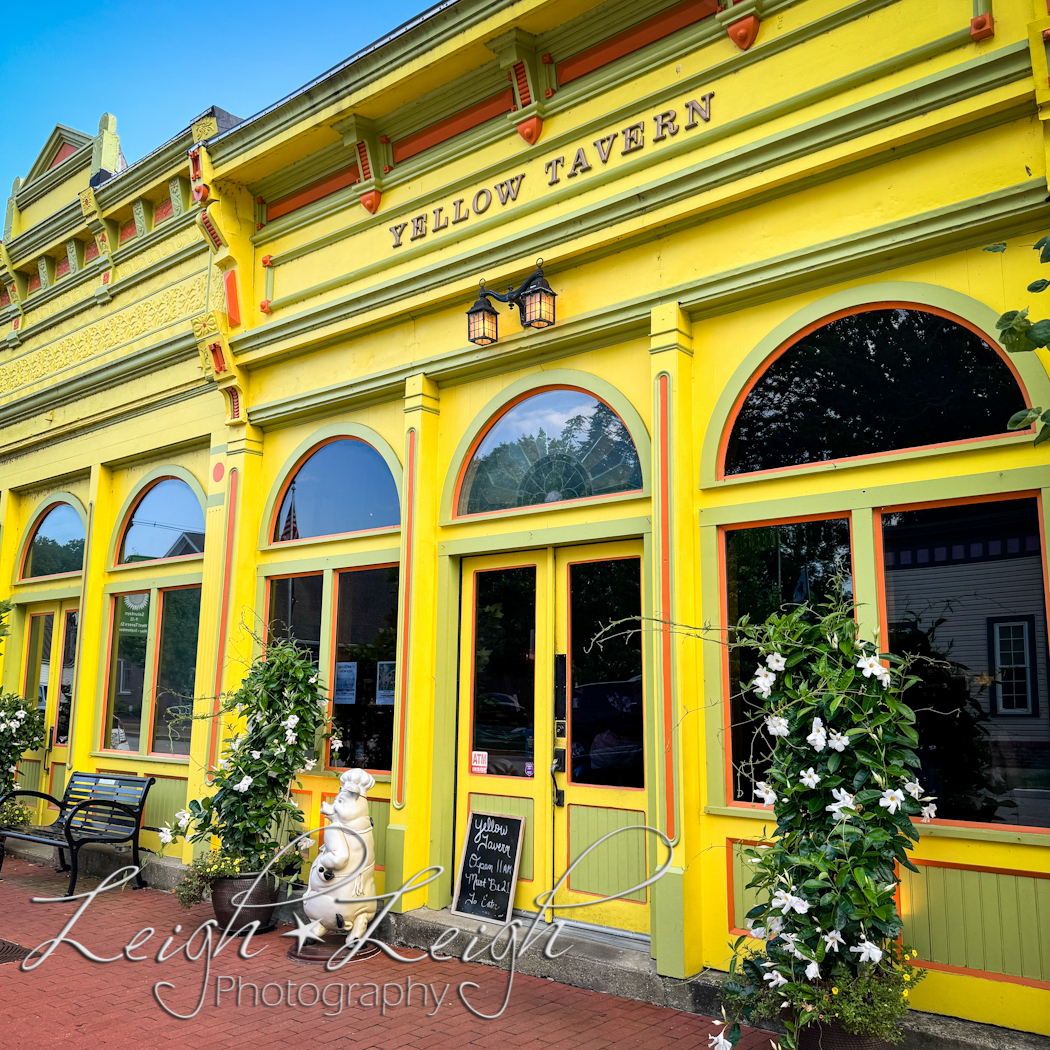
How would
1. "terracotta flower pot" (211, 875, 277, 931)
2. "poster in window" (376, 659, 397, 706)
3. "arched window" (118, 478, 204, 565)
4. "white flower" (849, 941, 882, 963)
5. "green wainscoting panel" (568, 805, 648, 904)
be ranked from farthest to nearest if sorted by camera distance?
"arched window" (118, 478, 204, 565)
"poster in window" (376, 659, 397, 706)
"terracotta flower pot" (211, 875, 277, 931)
"green wainscoting panel" (568, 805, 648, 904)
"white flower" (849, 941, 882, 963)

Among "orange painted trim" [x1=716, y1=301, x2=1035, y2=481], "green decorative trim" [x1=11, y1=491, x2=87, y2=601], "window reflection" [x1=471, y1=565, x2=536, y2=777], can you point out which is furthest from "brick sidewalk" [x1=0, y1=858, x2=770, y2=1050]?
"green decorative trim" [x1=11, y1=491, x2=87, y2=601]

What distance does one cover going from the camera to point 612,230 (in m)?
6.09

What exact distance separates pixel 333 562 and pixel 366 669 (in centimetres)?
100

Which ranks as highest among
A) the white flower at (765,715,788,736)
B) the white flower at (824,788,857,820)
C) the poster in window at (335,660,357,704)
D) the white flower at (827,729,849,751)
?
the poster in window at (335,660,357,704)

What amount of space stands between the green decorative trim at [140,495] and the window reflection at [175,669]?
340 mm

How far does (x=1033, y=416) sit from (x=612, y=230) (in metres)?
3.03

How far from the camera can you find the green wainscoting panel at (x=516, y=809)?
6.29 metres

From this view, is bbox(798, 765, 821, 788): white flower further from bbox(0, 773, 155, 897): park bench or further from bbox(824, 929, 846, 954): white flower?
bbox(0, 773, 155, 897): park bench

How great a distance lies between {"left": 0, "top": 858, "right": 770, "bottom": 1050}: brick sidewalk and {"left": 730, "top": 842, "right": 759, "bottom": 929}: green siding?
574mm

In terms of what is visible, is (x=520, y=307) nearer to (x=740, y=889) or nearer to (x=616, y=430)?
(x=616, y=430)

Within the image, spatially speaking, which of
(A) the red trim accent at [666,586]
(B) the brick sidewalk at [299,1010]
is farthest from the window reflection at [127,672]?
(A) the red trim accent at [666,586]

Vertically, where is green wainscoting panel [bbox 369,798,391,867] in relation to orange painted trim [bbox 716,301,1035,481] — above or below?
below

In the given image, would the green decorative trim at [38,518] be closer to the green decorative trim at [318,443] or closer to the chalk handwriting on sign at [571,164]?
the green decorative trim at [318,443]

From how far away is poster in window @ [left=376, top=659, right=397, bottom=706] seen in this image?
24.0ft
